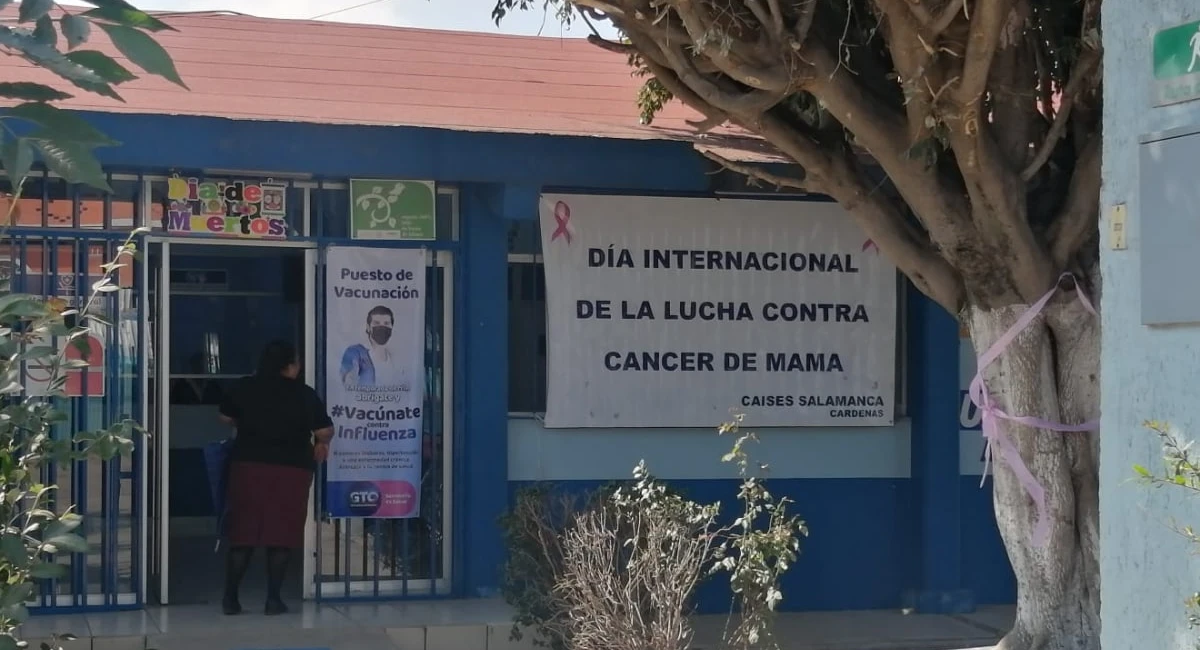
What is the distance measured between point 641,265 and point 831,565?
2.37 meters

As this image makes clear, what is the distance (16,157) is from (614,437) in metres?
5.96

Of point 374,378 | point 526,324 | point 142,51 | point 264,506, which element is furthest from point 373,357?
point 142,51

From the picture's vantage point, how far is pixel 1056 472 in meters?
6.43

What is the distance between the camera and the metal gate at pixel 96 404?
8000mm

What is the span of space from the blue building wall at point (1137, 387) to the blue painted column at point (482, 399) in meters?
4.21

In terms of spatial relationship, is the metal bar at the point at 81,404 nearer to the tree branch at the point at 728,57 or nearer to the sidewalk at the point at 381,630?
the sidewalk at the point at 381,630

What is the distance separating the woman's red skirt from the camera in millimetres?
8188

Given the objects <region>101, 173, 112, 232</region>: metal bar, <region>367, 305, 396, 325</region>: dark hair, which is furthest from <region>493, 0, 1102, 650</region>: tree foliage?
<region>101, 173, 112, 232</region>: metal bar

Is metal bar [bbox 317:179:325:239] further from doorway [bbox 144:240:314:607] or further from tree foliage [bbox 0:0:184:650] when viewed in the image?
tree foliage [bbox 0:0:184:650]

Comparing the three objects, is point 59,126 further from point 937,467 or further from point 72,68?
point 937,467

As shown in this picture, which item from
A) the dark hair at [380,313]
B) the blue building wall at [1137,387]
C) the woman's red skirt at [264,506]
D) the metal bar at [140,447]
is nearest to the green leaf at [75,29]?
the blue building wall at [1137,387]

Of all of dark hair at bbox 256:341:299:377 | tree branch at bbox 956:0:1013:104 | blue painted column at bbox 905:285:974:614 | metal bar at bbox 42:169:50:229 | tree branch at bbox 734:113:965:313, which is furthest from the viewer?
blue painted column at bbox 905:285:974:614

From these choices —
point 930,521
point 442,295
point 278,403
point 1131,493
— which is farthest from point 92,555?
point 1131,493

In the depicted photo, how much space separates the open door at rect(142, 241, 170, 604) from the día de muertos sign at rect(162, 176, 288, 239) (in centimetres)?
23
